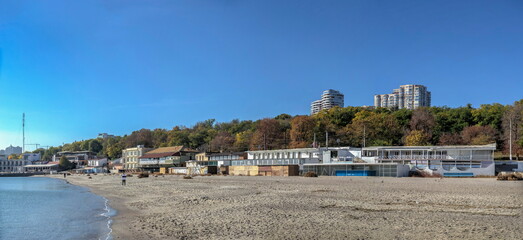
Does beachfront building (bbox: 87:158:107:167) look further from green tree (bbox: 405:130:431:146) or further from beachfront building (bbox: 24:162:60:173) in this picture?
green tree (bbox: 405:130:431:146)

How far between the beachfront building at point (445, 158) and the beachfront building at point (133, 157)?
239ft

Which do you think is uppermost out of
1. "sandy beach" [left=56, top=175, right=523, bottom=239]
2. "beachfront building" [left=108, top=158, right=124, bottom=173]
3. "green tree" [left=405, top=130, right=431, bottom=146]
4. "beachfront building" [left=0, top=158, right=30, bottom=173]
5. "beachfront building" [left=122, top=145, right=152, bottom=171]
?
"green tree" [left=405, top=130, right=431, bottom=146]

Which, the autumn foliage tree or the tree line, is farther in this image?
the autumn foliage tree

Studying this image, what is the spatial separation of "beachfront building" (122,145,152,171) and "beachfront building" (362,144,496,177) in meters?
72.7

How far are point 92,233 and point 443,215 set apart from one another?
1352 cm

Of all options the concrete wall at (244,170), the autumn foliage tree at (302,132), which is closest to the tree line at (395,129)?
the autumn foliage tree at (302,132)

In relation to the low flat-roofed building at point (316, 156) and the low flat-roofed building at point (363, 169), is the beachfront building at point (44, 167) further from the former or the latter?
the low flat-roofed building at point (363, 169)

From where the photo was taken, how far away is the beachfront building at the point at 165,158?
92250 mm

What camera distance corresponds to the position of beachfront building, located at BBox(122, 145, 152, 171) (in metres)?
111

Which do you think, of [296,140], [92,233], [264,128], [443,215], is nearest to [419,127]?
[296,140]

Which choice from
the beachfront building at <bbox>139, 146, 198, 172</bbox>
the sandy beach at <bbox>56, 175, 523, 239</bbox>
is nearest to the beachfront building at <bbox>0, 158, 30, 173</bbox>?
the beachfront building at <bbox>139, 146, 198, 172</bbox>

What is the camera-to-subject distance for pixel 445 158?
53594mm

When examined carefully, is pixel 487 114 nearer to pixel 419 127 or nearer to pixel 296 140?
pixel 419 127

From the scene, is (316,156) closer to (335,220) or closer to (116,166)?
(335,220)
